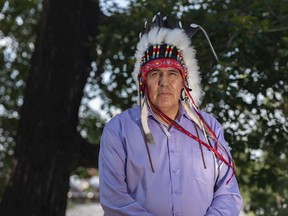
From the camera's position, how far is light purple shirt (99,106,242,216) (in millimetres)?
2811

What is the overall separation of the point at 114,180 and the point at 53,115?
10.6 ft

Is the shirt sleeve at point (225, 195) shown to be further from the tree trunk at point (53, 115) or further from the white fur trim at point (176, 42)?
the tree trunk at point (53, 115)

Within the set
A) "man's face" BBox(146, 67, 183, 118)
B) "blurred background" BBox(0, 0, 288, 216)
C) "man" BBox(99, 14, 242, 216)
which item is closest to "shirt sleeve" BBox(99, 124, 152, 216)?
"man" BBox(99, 14, 242, 216)

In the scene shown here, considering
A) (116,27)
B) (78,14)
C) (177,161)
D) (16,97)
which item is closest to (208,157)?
(177,161)

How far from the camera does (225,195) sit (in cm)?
292

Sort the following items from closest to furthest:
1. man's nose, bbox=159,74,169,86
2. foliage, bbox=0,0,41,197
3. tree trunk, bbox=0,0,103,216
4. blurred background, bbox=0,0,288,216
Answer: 1. man's nose, bbox=159,74,169,86
2. blurred background, bbox=0,0,288,216
3. tree trunk, bbox=0,0,103,216
4. foliage, bbox=0,0,41,197

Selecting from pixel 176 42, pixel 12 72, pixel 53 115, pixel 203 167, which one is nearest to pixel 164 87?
pixel 176 42

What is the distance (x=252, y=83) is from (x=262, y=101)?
47cm

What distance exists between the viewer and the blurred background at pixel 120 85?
4.77 metres

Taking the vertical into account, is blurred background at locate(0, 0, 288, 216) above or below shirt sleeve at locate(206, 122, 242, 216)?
above

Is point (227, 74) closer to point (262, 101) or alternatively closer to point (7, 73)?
point (262, 101)

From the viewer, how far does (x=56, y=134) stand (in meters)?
5.93

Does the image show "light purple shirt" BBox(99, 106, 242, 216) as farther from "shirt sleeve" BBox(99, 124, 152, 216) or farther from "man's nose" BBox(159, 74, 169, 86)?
"man's nose" BBox(159, 74, 169, 86)

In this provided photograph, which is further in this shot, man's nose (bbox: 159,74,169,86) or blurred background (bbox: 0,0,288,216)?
blurred background (bbox: 0,0,288,216)
